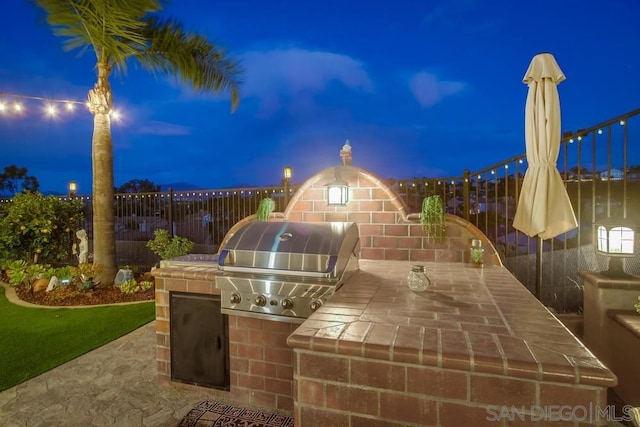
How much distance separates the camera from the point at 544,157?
3402 mm

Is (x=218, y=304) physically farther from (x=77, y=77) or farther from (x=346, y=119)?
(x=77, y=77)

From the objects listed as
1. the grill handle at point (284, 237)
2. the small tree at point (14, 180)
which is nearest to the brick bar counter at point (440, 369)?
the grill handle at point (284, 237)

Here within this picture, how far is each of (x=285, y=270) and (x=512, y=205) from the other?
459 cm

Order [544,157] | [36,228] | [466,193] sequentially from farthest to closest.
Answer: [36,228]
[466,193]
[544,157]

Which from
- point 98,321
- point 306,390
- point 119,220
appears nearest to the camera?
point 306,390

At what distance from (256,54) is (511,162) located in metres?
25.0

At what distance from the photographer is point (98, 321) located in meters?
5.45

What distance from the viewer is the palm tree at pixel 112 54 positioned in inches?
242

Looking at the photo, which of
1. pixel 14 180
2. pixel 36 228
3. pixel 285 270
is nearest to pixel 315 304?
pixel 285 270

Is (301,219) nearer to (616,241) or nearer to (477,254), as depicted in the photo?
(477,254)

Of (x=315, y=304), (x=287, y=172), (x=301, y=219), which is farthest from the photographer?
(x=287, y=172)

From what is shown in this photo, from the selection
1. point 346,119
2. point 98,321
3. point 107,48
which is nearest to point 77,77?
point 346,119

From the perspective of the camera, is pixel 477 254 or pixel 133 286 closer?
pixel 477 254

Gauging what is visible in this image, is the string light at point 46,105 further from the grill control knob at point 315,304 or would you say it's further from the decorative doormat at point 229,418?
the grill control knob at point 315,304
